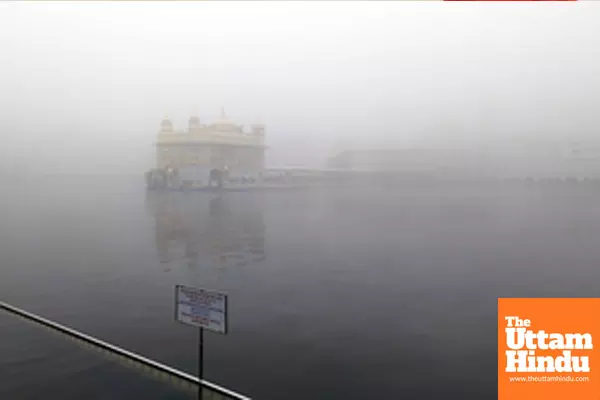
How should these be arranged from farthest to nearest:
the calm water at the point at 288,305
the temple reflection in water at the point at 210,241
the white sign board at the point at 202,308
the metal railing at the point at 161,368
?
the temple reflection in water at the point at 210,241, the calm water at the point at 288,305, the metal railing at the point at 161,368, the white sign board at the point at 202,308

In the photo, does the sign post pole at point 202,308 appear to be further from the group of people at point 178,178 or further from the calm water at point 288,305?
the group of people at point 178,178

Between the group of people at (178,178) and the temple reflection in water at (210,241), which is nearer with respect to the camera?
the temple reflection in water at (210,241)

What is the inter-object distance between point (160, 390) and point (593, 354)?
254cm

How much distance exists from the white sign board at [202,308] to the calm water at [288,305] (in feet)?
1.57

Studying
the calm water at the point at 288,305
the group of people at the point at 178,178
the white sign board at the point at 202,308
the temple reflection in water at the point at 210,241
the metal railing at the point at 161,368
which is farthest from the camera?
the group of people at the point at 178,178

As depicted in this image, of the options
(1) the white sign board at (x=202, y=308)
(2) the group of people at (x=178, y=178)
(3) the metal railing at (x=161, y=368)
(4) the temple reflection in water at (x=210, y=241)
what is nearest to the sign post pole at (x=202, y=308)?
(1) the white sign board at (x=202, y=308)

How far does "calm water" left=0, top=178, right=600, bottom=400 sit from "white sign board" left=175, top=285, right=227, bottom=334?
48cm

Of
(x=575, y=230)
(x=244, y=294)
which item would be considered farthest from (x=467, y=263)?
(x=575, y=230)

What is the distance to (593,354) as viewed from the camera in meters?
2.69

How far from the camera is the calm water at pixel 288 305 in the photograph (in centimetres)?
276

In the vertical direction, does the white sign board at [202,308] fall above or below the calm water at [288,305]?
above

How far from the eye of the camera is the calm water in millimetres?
2756

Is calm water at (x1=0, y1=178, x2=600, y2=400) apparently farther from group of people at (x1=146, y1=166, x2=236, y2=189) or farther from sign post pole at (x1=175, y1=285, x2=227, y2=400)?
group of people at (x1=146, y1=166, x2=236, y2=189)

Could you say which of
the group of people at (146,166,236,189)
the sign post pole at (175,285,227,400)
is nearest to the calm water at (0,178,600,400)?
the sign post pole at (175,285,227,400)
